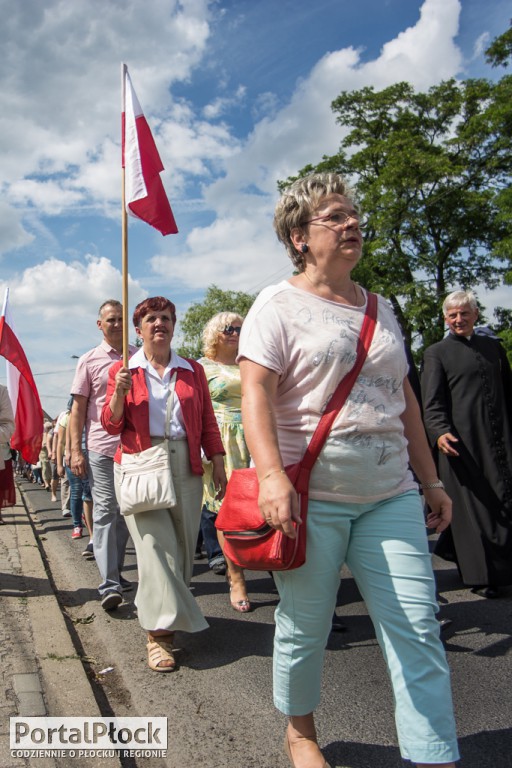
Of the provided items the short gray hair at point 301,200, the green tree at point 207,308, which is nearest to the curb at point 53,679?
the short gray hair at point 301,200

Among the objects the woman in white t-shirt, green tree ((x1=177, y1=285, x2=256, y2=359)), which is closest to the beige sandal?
the woman in white t-shirt

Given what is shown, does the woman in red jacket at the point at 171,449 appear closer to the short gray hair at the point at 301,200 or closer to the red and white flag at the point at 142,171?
the red and white flag at the point at 142,171

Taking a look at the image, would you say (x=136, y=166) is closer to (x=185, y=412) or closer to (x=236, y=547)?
(x=185, y=412)

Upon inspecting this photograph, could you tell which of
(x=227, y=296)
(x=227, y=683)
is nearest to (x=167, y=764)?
(x=227, y=683)

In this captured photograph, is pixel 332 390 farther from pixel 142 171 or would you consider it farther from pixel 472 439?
pixel 472 439

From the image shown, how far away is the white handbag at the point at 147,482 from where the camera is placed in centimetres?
411

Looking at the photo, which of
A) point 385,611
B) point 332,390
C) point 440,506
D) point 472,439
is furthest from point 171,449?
point 472,439

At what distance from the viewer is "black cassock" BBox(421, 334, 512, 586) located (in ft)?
17.5

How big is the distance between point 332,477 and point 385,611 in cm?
47

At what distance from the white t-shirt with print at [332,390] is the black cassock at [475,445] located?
9.91 feet

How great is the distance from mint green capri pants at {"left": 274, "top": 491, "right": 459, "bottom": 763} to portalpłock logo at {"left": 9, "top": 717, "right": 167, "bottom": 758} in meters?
0.78

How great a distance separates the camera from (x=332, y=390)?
252 cm

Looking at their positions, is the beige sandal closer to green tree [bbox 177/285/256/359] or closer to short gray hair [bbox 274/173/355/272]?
short gray hair [bbox 274/173/355/272]

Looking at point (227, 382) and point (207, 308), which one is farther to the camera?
point (207, 308)
